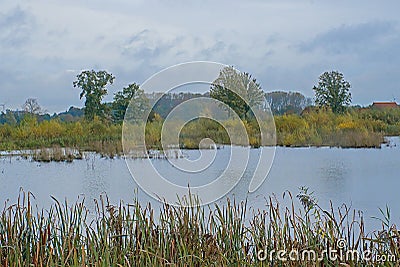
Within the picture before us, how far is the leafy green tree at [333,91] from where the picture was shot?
59.1 feet

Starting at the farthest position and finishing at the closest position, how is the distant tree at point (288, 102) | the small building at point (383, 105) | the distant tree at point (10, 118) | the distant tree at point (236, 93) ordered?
the small building at point (383, 105), the distant tree at point (288, 102), the distant tree at point (10, 118), the distant tree at point (236, 93)

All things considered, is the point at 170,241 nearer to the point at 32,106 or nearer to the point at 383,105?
the point at 32,106

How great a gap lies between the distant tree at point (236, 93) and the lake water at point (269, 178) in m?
0.96

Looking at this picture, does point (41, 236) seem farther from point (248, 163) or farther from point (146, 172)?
point (248, 163)

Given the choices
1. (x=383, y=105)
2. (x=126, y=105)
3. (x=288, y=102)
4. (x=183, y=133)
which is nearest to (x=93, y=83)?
(x=126, y=105)

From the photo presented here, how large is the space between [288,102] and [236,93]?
1062cm

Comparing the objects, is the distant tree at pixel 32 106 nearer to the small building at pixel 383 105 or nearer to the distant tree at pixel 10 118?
the distant tree at pixel 10 118

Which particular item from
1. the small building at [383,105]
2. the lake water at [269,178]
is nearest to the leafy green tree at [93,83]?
the lake water at [269,178]

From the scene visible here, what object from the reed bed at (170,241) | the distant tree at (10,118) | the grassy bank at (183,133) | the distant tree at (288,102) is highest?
the distant tree at (288,102)

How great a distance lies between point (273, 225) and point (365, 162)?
766cm

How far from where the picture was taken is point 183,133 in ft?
36.3

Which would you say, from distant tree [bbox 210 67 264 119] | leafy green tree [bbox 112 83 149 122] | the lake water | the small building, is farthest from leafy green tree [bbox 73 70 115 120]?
the small building

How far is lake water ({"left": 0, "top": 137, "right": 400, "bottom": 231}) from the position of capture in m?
6.29

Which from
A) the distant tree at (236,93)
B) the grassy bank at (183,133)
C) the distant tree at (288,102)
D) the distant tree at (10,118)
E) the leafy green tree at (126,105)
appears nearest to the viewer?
the distant tree at (236,93)
